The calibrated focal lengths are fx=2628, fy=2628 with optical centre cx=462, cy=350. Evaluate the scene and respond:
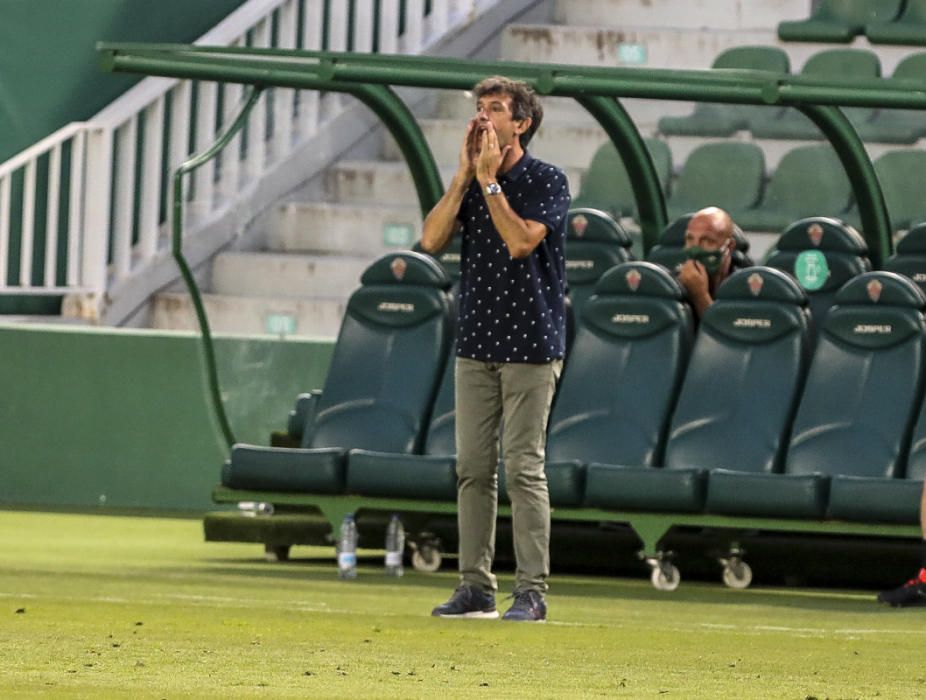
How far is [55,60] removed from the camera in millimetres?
16109

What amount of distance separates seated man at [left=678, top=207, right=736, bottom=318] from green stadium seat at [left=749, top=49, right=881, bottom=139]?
1.72 meters

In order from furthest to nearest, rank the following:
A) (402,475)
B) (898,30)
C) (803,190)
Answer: (898,30)
(803,190)
(402,475)

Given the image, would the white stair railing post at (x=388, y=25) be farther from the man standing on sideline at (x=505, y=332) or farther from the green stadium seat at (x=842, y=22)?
the man standing on sideline at (x=505, y=332)

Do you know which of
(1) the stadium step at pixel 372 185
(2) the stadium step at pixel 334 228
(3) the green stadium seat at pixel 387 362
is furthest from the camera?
(2) the stadium step at pixel 334 228

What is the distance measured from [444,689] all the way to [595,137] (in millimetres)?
6762

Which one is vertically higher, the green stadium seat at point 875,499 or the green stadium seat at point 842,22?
the green stadium seat at point 842,22

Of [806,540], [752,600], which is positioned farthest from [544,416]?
[806,540]

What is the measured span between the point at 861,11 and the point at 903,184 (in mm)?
5834

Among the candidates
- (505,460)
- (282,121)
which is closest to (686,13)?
(282,121)

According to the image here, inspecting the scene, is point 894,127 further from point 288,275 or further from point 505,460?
point 505,460

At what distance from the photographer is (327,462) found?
10.7 m

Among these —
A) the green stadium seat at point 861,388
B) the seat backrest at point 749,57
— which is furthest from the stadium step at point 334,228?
the green stadium seat at point 861,388

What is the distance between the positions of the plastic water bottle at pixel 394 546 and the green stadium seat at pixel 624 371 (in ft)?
2.24

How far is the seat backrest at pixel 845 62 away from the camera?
15.8 meters
